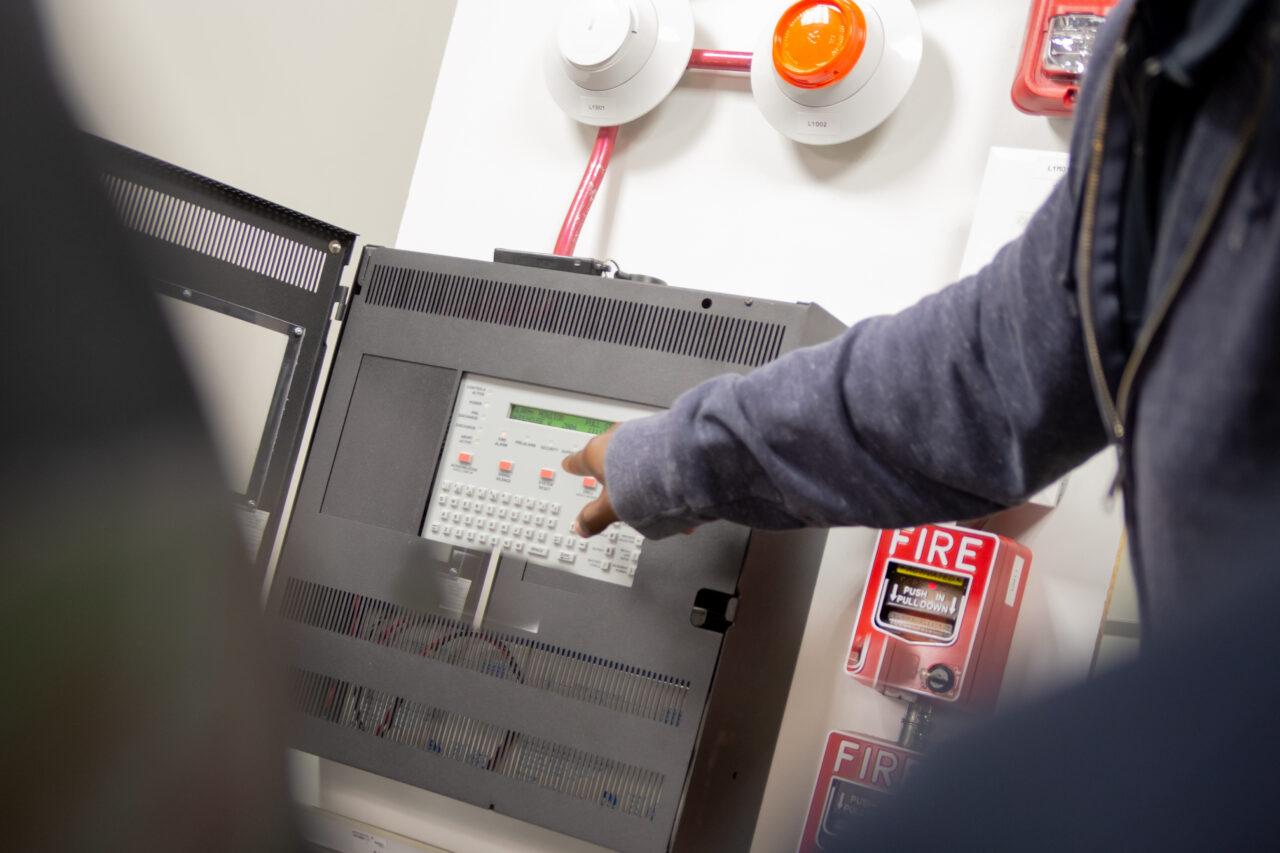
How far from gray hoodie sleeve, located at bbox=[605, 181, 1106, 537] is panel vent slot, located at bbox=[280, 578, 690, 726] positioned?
7.4 inches

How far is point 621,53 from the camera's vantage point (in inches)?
49.9

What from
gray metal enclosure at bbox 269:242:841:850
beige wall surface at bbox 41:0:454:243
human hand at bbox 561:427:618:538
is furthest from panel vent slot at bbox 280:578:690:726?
beige wall surface at bbox 41:0:454:243

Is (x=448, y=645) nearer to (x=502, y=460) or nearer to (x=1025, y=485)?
(x=502, y=460)

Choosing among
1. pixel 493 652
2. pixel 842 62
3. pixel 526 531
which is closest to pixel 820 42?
pixel 842 62

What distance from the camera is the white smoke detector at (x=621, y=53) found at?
127 cm

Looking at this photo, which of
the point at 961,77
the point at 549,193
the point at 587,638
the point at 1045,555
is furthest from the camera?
the point at 549,193

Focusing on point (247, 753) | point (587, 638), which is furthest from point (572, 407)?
point (247, 753)

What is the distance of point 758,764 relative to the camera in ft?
3.60

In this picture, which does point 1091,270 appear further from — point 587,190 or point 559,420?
point 587,190

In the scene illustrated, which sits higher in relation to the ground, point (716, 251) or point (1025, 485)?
point (716, 251)

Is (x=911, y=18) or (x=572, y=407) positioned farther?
(x=911, y=18)

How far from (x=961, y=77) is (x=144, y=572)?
118 cm

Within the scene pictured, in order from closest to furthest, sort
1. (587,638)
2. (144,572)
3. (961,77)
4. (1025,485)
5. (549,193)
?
(144,572) < (1025,485) < (587,638) < (961,77) < (549,193)

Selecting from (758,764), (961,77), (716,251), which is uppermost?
(961,77)
